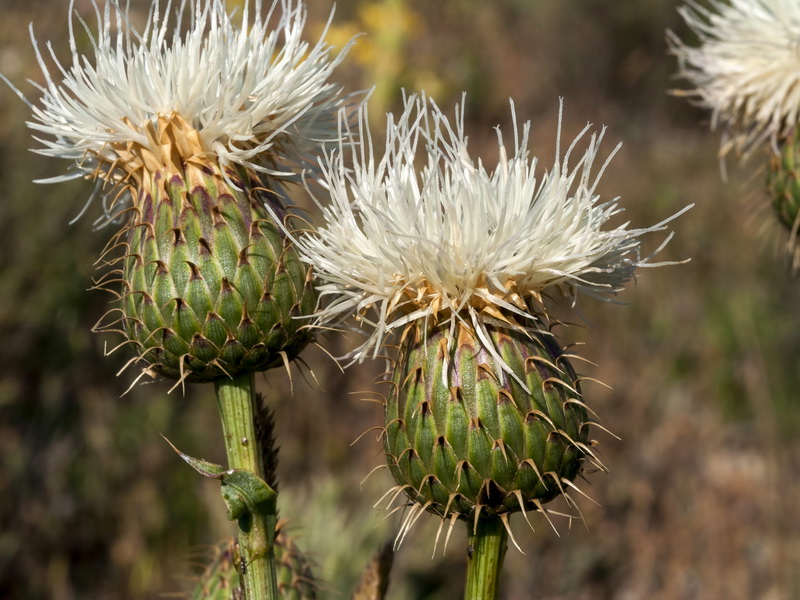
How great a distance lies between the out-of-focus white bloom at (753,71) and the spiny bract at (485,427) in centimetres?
216

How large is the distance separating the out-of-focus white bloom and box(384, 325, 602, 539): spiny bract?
2156mm

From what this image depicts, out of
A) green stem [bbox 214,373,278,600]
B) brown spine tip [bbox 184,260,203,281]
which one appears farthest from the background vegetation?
brown spine tip [bbox 184,260,203,281]

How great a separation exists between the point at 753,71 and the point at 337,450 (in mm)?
5314

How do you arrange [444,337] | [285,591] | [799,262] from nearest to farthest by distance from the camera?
[444,337], [285,591], [799,262]

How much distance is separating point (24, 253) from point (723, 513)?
6.14 meters

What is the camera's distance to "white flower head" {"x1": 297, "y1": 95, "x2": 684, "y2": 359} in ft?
7.76

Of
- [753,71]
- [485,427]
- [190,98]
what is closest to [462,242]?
[485,427]

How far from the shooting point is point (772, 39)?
392 cm

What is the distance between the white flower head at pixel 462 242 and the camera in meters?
2.37

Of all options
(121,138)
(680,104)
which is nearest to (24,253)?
(121,138)

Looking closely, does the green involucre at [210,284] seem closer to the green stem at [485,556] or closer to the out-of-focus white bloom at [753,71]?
the green stem at [485,556]

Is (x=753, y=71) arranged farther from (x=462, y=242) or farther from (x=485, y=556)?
(x=485, y=556)

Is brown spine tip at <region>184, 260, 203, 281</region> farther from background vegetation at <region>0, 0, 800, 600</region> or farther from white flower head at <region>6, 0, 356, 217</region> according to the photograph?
background vegetation at <region>0, 0, 800, 600</region>

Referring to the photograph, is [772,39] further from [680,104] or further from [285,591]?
[680,104]
